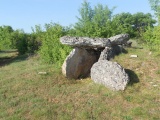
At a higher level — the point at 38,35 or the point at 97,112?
the point at 38,35

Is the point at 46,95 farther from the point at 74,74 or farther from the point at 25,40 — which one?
the point at 25,40

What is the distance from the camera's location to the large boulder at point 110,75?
965 cm

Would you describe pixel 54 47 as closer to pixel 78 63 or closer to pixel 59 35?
pixel 59 35

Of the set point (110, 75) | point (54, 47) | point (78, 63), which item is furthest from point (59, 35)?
point (110, 75)

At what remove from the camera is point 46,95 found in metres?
9.84

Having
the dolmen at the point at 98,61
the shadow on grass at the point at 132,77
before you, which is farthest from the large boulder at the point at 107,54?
the shadow on grass at the point at 132,77

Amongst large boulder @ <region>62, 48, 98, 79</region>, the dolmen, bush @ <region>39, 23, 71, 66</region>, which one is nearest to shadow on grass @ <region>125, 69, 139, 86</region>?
the dolmen

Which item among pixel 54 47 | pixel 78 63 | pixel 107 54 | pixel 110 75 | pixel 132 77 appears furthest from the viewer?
pixel 54 47

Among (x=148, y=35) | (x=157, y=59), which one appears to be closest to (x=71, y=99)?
(x=157, y=59)

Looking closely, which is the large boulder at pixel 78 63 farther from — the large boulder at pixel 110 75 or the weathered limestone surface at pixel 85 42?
the large boulder at pixel 110 75

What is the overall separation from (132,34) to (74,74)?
1441 centimetres

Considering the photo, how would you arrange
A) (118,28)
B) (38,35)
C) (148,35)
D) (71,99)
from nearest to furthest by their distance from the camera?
(71,99), (148,35), (118,28), (38,35)

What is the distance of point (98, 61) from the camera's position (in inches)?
433

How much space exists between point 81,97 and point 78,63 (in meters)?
2.72
